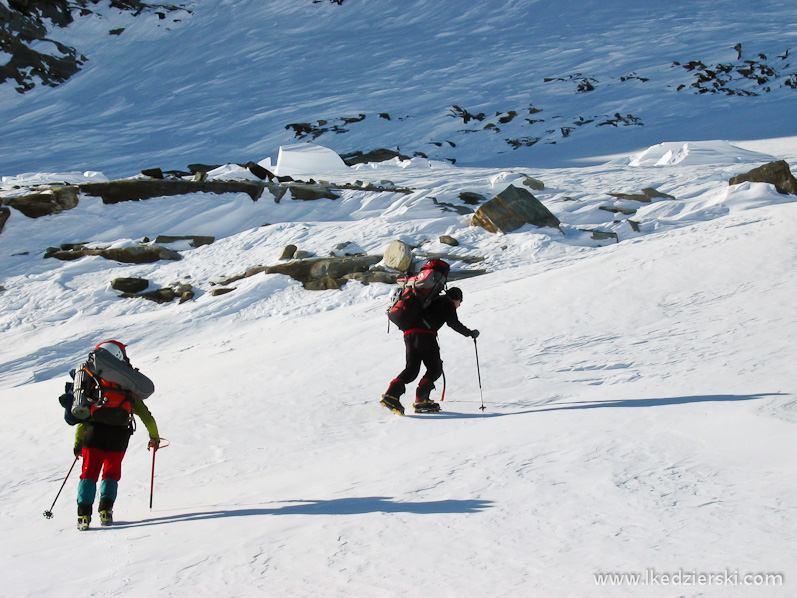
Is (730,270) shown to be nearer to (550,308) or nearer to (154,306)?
(550,308)

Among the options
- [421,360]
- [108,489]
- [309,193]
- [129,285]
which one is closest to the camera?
[108,489]

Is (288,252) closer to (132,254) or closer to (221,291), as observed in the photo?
(221,291)

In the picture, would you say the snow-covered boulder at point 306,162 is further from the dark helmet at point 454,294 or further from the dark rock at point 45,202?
the dark helmet at point 454,294

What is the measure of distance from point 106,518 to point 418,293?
9.63 ft

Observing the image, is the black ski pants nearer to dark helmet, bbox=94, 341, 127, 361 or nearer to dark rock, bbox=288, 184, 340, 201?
dark helmet, bbox=94, 341, 127, 361

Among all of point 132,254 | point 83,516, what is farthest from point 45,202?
point 83,516

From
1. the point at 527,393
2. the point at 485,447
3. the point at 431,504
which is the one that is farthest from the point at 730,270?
the point at 431,504

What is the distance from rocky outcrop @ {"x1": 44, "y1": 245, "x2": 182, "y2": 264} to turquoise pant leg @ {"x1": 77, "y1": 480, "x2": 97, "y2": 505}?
1169 cm

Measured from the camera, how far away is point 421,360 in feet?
20.3

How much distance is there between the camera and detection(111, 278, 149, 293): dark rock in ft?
45.6

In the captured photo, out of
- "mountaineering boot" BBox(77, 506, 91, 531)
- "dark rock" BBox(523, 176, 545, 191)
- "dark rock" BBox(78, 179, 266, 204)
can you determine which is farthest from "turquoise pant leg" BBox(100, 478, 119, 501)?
"dark rock" BBox(523, 176, 545, 191)

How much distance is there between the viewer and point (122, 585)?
307cm

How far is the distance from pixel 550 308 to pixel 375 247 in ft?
19.9

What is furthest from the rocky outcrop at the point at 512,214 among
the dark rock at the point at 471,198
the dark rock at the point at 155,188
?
the dark rock at the point at 155,188
